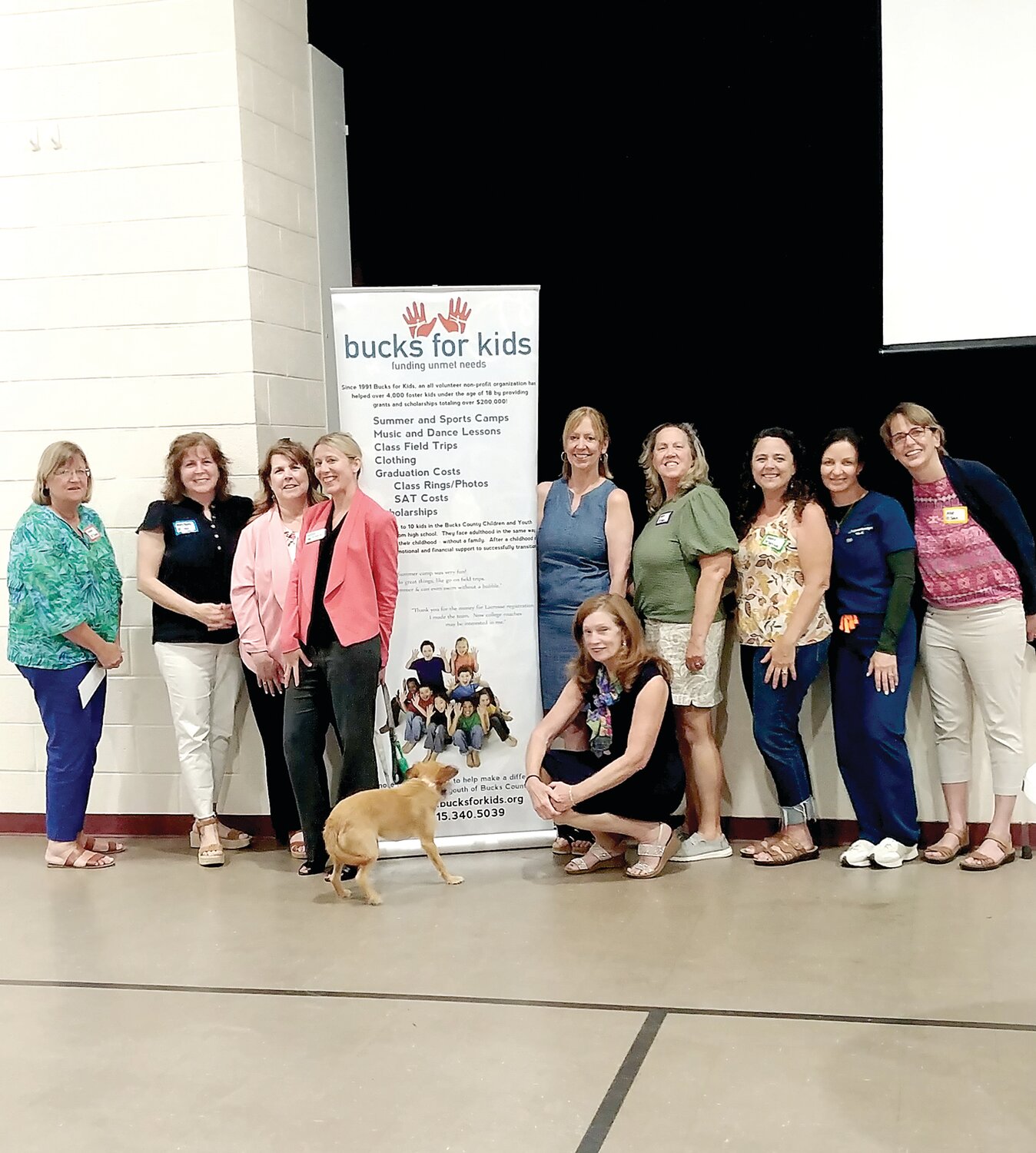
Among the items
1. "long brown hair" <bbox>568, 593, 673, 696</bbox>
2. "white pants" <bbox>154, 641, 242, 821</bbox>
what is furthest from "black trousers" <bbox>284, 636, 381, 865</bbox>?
"long brown hair" <bbox>568, 593, 673, 696</bbox>

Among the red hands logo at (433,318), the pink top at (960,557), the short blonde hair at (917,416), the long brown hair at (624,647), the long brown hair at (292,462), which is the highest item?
the red hands logo at (433,318)

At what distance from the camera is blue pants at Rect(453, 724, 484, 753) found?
4449mm

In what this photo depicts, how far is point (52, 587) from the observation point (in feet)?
14.3

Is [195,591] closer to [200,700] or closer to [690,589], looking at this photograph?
[200,700]

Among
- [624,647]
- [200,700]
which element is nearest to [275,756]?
[200,700]

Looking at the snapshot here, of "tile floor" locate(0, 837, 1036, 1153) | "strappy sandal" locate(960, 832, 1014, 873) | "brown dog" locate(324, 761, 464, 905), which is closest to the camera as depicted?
"tile floor" locate(0, 837, 1036, 1153)

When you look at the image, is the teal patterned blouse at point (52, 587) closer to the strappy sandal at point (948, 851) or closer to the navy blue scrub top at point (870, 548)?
the navy blue scrub top at point (870, 548)

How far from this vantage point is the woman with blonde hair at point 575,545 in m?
4.27

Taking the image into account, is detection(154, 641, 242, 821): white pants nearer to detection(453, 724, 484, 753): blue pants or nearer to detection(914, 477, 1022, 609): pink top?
detection(453, 724, 484, 753): blue pants

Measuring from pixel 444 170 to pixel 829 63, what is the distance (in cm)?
162

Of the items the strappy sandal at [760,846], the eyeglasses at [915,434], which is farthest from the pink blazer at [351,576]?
the eyeglasses at [915,434]

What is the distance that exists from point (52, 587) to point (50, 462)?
412 millimetres

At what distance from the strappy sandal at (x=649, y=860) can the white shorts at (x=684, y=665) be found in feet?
1.37

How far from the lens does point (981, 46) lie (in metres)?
4.49
